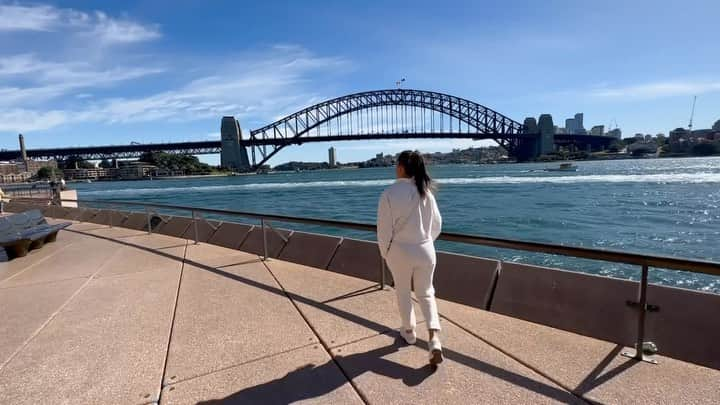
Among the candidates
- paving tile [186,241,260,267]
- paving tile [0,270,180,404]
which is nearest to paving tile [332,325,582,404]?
paving tile [0,270,180,404]

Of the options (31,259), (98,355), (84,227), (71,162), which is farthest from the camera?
(71,162)

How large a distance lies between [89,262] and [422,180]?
252 inches

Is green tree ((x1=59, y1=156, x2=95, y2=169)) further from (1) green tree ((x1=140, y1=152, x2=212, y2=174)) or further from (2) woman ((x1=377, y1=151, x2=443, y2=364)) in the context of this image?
(2) woman ((x1=377, y1=151, x2=443, y2=364))

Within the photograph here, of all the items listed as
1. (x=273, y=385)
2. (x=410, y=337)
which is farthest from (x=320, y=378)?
(x=410, y=337)

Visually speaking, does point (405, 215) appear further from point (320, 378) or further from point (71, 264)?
point (71, 264)

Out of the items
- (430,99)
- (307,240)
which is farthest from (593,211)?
(430,99)

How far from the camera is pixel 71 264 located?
644cm

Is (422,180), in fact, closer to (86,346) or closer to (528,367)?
(528,367)

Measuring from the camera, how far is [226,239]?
7824mm

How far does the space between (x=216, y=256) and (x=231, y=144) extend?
103 m

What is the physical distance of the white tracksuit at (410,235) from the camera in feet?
8.92

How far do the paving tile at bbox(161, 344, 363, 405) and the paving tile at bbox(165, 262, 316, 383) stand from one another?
14 cm

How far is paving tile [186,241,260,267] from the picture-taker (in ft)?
19.9

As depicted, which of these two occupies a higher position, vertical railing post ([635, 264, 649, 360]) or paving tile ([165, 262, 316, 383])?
vertical railing post ([635, 264, 649, 360])
